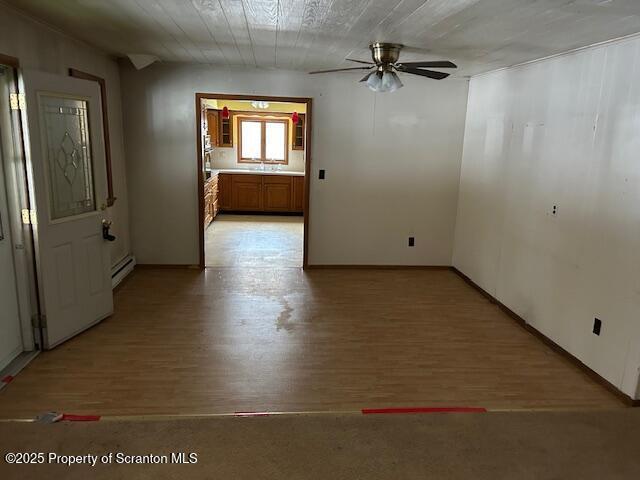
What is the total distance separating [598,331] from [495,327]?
3.12ft

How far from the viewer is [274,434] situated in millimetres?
2383

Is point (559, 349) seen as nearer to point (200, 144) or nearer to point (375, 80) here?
point (375, 80)

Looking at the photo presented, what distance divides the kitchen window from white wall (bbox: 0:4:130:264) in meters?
4.59

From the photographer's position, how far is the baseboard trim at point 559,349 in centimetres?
287

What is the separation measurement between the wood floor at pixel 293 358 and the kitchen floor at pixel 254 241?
1.04 metres

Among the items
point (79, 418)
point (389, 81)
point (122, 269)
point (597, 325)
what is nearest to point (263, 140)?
point (122, 269)

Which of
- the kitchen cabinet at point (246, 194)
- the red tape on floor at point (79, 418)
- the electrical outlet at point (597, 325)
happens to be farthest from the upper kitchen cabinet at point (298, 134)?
the red tape on floor at point (79, 418)

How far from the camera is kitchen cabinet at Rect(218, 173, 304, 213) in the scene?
28.9ft

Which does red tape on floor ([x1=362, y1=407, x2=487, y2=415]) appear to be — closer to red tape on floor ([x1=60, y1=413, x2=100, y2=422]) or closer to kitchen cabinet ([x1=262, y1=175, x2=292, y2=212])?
red tape on floor ([x1=60, y1=413, x2=100, y2=422])

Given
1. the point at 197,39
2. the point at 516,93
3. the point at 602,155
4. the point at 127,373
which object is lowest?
the point at 127,373

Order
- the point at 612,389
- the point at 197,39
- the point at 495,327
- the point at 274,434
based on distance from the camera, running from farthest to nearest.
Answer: the point at 495,327, the point at 197,39, the point at 612,389, the point at 274,434

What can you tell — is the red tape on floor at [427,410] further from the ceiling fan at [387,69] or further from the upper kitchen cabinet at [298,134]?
the upper kitchen cabinet at [298,134]

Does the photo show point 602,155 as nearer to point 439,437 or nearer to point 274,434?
point 439,437

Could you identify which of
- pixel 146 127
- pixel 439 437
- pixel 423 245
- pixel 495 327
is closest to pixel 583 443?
pixel 439 437
